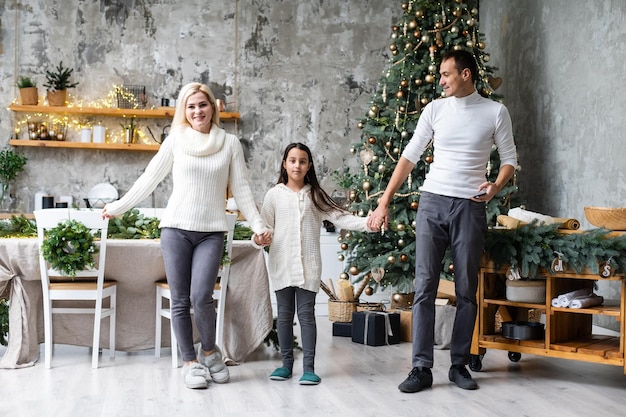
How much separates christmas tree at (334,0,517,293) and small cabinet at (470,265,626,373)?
1.50m

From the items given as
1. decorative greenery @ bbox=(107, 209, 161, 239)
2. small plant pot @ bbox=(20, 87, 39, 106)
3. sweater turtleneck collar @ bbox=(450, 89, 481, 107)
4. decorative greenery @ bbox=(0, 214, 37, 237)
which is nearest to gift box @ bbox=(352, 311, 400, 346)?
decorative greenery @ bbox=(107, 209, 161, 239)

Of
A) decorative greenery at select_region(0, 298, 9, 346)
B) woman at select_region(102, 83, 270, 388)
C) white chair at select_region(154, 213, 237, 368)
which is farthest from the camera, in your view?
decorative greenery at select_region(0, 298, 9, 346)

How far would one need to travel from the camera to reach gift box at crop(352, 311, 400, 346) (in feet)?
16.8

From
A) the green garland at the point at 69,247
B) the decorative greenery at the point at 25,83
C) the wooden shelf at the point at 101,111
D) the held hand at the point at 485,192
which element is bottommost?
the green garland at the point at 69,247

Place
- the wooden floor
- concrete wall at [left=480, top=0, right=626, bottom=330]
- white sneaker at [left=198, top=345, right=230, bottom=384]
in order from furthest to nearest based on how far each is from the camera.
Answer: concrete wall at [left=480, top=0, right=626, bottom=330] → white sneaker at [left=198, top=345, right=230, bottom=384] → the wooden floor

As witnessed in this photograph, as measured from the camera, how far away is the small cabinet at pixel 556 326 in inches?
150

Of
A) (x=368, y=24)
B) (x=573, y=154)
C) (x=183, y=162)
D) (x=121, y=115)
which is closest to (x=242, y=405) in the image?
(x=183, y=162)

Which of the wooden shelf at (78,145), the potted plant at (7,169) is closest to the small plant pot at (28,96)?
the wooden shelf at (78,145)

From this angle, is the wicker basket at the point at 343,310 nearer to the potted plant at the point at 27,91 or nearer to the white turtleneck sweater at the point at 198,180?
the white turtleneck sweater at the point at 198,180

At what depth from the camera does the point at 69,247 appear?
161 inches

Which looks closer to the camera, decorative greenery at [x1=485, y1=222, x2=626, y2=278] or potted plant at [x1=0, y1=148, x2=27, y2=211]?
decorative greenery at [x1=485, y1=222, x2=626, y2=278]

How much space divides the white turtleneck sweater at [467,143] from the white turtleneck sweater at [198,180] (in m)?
0.90

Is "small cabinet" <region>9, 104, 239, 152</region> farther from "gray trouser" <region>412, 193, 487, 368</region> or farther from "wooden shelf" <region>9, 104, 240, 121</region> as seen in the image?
"gray trouser" <region>412, 193, 487, 368</region>

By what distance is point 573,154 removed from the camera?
623cm
